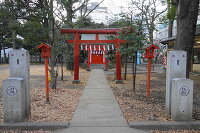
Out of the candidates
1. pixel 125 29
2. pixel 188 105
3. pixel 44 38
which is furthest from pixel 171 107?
pixel 44 38

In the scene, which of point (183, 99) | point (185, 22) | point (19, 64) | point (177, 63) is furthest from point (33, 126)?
point (185, 22)

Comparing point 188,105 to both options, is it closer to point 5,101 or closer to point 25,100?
point 25,100

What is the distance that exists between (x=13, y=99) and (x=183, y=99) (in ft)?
13.2

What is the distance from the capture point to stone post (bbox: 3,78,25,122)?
454 cm

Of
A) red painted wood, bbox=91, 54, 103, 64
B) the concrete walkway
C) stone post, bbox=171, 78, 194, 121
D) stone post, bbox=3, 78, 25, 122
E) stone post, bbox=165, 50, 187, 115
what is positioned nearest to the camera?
the concrete walkway

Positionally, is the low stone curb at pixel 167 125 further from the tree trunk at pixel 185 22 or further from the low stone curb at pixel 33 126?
the tree trunk at pixel 185 22

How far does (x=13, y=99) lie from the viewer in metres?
4.54

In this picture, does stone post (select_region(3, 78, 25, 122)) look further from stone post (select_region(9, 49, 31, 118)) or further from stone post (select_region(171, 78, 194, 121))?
stone post (select_region(171, 78, 194, 121))

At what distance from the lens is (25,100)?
488 cm

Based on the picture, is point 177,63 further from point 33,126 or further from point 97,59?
point 97,59

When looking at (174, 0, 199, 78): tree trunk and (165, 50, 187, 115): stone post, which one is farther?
(174, 0, 199, 78): tree trunk

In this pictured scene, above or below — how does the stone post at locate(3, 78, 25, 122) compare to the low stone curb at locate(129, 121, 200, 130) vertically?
above

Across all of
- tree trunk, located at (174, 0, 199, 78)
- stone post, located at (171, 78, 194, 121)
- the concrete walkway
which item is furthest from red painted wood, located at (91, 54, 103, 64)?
stone post, located at (171, 78, 194, 121)

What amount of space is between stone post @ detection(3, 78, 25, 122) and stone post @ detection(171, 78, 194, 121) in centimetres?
370
